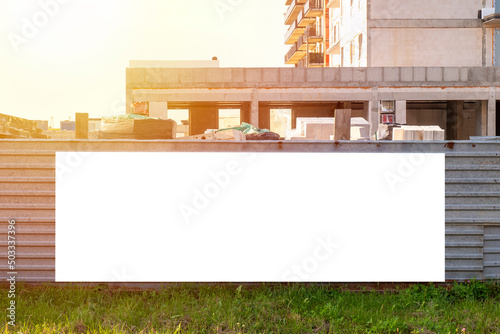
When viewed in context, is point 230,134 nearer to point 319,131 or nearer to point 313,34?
point 319,131

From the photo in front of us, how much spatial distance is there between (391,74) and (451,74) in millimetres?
2685

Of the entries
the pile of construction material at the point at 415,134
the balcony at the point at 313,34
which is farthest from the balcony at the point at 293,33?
the pile of construction material at the point at 415,134

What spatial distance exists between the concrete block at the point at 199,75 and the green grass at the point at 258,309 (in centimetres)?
1835

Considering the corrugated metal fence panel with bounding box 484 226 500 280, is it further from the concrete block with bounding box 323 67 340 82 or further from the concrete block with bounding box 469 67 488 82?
the concrete block with bounding box 469 67 488 82

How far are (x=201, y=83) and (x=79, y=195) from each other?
59.8ft

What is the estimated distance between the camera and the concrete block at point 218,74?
23.3 metres

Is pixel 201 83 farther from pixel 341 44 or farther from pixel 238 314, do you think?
pixel 238 314

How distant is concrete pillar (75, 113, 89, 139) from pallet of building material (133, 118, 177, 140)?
2.21ft

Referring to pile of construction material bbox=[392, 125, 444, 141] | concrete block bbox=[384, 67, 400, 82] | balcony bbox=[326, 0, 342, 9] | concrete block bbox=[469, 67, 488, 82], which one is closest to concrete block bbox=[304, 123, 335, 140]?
pile of construction material bbox=[392, 125, 444, 141]

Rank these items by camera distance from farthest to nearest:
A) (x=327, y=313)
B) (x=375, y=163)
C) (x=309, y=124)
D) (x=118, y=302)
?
(x=309, y=124)
(x=375, y=163)
(x=118, y=302)
(x=327, y=313)

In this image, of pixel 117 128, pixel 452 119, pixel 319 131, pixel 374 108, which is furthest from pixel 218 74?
pixel 117 128

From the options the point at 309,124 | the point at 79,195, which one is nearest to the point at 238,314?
the point at 79,195

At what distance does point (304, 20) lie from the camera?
44375 mm

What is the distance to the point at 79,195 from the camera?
5.45 m
